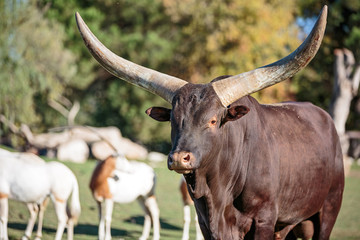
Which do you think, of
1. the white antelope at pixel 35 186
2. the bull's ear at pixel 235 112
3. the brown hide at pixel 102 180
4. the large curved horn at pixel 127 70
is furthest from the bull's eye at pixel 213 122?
the brown hide at pixel 102 180

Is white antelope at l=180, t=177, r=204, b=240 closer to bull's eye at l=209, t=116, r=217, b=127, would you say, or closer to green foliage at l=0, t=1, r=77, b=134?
bull's eye at l=209, t=116, r=217, b=127

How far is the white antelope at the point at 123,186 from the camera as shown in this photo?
9.10 m

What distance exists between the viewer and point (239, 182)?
4.71 meters

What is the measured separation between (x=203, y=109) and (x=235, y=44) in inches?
1036

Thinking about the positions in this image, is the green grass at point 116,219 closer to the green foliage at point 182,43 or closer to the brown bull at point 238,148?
the brown bull at point 238,148

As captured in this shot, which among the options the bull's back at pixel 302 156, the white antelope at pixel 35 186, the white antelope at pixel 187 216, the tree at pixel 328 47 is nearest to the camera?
the bull's back at pixel 302 156

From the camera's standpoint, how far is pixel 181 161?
395cm

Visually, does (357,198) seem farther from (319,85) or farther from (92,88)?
(92,88)

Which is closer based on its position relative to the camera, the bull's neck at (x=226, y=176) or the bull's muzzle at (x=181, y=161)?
the bull's muzzle at (x=181, y=161)

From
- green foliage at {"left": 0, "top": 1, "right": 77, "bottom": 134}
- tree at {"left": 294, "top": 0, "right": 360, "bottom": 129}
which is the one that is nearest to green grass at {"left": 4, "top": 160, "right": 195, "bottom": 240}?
green foliage at {"left": 0, "top": 1, "right": 77, "bottom": 134}

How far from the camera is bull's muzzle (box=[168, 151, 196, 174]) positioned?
395cm

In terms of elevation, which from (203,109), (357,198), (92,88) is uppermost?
(92,88)

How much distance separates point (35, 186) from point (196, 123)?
486cm

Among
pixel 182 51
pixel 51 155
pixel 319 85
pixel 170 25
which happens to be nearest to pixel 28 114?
pixel 51 155
